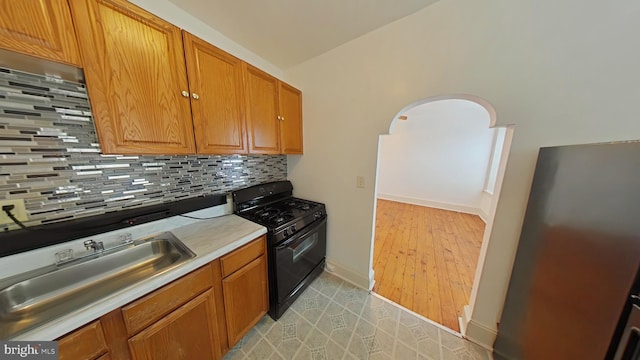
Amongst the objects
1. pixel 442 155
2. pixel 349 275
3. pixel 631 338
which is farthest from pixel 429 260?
pixel 442 155

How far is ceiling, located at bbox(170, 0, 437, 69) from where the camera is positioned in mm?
1256

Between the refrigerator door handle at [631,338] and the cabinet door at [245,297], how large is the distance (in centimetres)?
167

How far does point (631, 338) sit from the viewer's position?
54 cm

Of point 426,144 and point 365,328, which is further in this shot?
point 426,144

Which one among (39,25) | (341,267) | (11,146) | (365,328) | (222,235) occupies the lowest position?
(365,328)

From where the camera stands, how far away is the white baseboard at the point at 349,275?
75.1 inches

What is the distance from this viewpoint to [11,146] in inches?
33.3

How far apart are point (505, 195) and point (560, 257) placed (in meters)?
0.46

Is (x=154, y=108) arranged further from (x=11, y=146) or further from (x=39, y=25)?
(x=11, y=146)

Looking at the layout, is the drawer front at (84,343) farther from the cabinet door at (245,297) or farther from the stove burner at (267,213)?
the stove burner at (267,213)

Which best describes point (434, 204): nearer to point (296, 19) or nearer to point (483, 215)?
point (483, 215)

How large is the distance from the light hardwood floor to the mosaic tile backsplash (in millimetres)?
2371

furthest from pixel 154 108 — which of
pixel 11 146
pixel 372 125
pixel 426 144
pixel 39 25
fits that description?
pixel 426 144

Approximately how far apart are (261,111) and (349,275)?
1.97 meters
